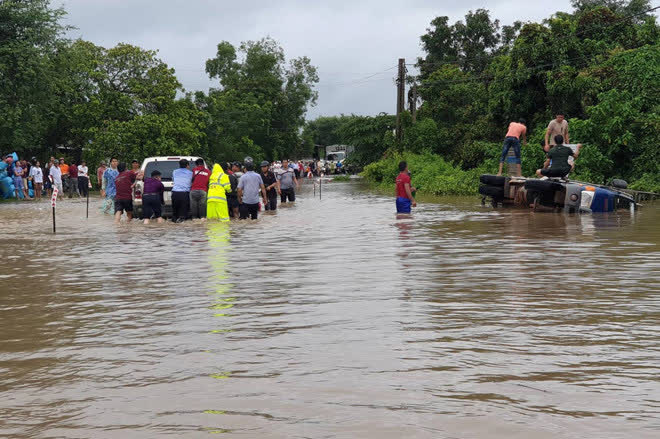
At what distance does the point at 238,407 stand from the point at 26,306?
190 inches

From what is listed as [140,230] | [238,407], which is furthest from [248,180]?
[238,407]

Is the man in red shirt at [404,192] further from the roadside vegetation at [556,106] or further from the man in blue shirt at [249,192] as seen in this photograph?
the roadside vegetation at [556,106]

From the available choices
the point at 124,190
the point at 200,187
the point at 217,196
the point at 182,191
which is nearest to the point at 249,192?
the point at 217,196

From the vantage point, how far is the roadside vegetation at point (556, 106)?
29.8 m

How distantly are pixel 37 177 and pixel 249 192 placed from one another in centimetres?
2218

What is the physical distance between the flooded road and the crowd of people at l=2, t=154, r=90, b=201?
2649 centimetres

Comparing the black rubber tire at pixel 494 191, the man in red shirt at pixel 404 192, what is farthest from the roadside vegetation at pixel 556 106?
the man in red shirt at pixel 404 192

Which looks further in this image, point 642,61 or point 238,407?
point 642,61

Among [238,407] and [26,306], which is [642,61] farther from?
[238,407]

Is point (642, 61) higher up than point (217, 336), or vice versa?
point (642, 61)

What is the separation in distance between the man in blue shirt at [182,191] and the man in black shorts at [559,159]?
840 cm

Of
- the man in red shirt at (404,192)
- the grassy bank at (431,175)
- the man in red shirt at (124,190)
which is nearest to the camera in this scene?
the man in red shirt at (404,192)

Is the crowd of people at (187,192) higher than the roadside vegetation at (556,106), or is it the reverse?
the roadside vegetation at (556,106)

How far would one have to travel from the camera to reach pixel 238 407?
5.18 m
